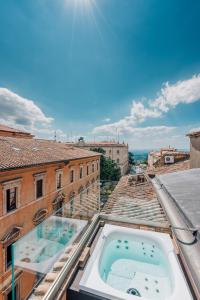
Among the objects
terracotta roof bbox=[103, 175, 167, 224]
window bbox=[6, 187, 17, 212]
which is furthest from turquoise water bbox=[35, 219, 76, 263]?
window bbox=[6, 187, 17, 212]

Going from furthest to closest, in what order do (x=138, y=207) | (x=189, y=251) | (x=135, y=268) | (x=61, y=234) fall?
(x=138, y=207), (x=135, y=268), (x=61, y=234), (x=189, y=251)

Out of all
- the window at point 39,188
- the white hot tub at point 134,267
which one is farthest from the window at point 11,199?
the white hot tub at point 134,267

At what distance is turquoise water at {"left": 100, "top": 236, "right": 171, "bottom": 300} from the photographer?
405 cm

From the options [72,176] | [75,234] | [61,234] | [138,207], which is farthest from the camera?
[72,176]

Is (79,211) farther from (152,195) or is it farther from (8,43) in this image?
(8,43)

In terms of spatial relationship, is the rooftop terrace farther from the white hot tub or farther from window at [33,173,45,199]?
window at [33,173,45,199]

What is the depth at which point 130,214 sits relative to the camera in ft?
17.0

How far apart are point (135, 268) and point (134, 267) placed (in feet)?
0.18

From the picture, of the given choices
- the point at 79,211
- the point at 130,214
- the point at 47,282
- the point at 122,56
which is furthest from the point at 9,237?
the point at 122,56

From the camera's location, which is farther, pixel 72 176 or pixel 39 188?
pixel 72 176

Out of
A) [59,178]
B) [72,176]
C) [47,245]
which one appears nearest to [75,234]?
[47,245]

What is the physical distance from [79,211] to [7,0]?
28.4 ft

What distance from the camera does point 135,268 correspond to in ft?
15.8

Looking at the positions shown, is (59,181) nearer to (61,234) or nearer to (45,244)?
(61,234)
